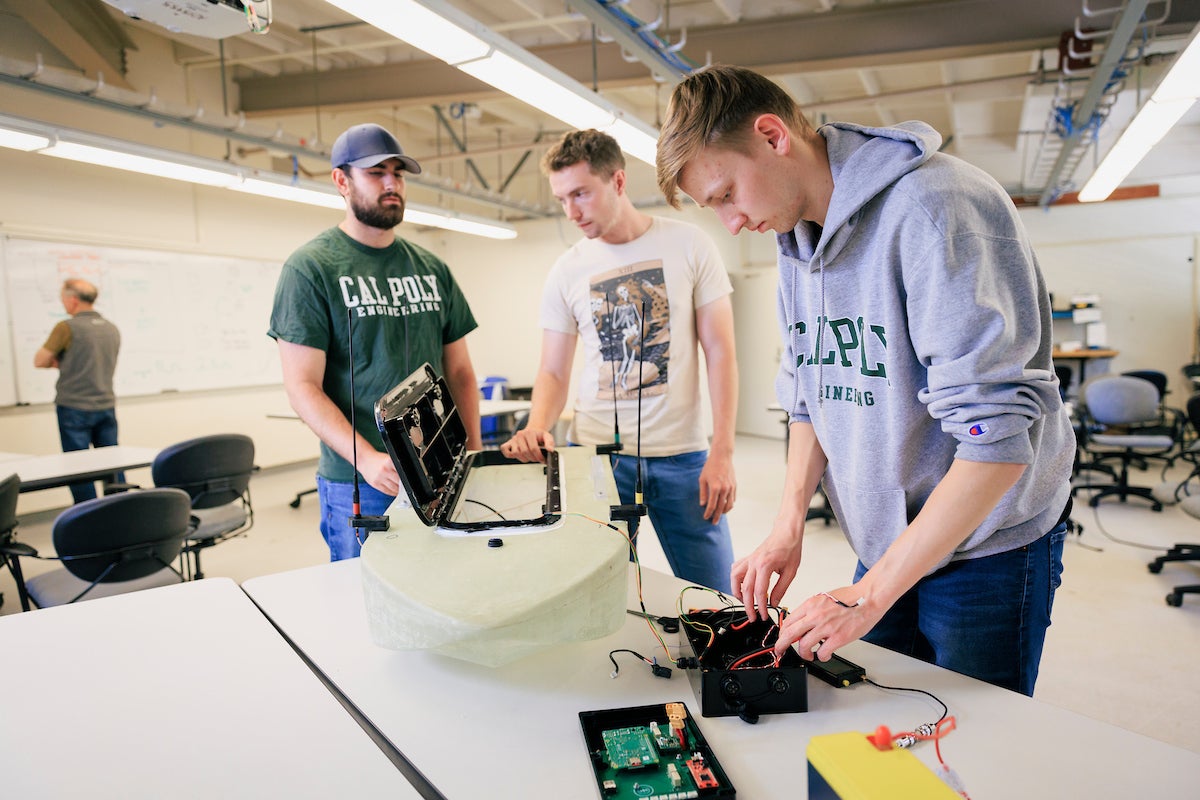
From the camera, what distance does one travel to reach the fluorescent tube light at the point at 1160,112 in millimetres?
2514

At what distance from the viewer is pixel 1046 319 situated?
887 mm

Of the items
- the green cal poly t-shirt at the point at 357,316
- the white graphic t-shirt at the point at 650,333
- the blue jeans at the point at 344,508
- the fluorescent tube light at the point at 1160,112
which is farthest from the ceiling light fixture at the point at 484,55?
the fluorescent tube light at the point at 1160,112

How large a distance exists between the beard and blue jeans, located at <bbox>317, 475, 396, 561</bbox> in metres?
0.67

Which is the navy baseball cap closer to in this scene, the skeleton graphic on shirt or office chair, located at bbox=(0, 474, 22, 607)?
the skeleton graphic on shirt

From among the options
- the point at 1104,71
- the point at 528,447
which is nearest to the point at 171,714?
the point at 528,447

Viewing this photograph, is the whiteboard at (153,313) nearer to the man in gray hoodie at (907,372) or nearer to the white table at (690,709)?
the white table at (690,709)

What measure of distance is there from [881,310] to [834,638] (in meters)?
0.44

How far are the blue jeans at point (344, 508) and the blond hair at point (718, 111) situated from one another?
111 cm

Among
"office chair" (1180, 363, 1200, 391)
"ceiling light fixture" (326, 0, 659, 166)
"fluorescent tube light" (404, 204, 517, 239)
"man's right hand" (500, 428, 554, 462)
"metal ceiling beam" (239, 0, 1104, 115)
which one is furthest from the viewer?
"office chair" (1180, 363, 1200, 391)

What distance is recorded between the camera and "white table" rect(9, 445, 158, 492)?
9.41 feet

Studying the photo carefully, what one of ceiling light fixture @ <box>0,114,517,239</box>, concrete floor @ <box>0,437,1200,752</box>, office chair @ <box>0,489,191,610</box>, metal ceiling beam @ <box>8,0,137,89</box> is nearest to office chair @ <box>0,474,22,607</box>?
office chair @ <box>0,489,191,610</box>

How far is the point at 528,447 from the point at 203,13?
53.7 inches

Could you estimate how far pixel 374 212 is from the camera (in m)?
1.75

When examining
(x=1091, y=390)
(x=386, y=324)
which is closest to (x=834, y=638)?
(x=386, y=324)
